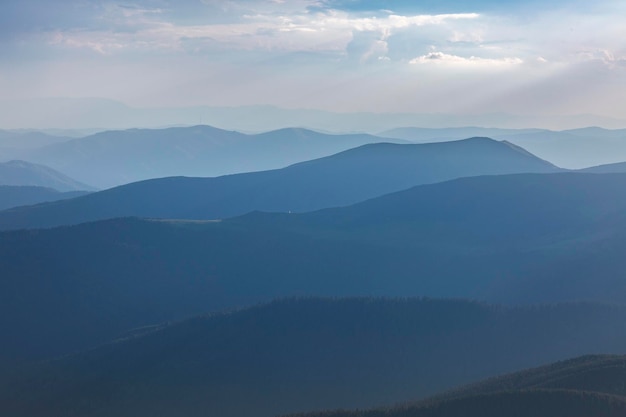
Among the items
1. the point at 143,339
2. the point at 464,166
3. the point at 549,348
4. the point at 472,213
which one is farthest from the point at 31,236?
the point at 464,166

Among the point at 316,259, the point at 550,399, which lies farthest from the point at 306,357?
the point at 316,259

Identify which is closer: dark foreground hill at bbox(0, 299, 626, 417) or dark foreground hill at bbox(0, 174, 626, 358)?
dark foreground hill at bbox(0, 299, 626, 417)

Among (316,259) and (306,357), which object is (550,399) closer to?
(306,357)

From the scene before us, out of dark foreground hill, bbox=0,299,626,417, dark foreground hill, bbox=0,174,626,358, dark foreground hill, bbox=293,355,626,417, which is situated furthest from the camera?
dark foreground hill, bbox=0,174,626,358

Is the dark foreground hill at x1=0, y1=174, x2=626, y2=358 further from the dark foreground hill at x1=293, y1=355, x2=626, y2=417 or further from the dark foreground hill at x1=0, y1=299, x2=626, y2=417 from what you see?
the dark foreground hill at x1=293, y1=355, x2=626, y2=417

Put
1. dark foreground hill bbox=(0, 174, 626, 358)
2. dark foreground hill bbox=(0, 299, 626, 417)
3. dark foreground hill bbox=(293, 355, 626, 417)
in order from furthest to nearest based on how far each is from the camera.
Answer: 1. dark foreground hill bbox=(0, 174, 626, 358)
2. dark foreground hill bbox=(0, 299, 626, 417)
3. dark foreground hill bbox=(293, 355, 626, 417)

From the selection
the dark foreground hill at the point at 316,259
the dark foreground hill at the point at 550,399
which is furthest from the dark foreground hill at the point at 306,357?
the dark foreground hill at the point at 550,399

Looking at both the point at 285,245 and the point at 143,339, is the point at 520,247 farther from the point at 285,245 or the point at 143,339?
the point at 143,339

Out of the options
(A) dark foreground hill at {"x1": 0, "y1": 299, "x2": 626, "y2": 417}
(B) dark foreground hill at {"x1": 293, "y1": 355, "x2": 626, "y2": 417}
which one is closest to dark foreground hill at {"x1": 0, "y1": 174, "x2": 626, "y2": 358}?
(A) dark foreground hill at {"x1": 0, "y1": 299, "x2": 626, "y2": 417}
